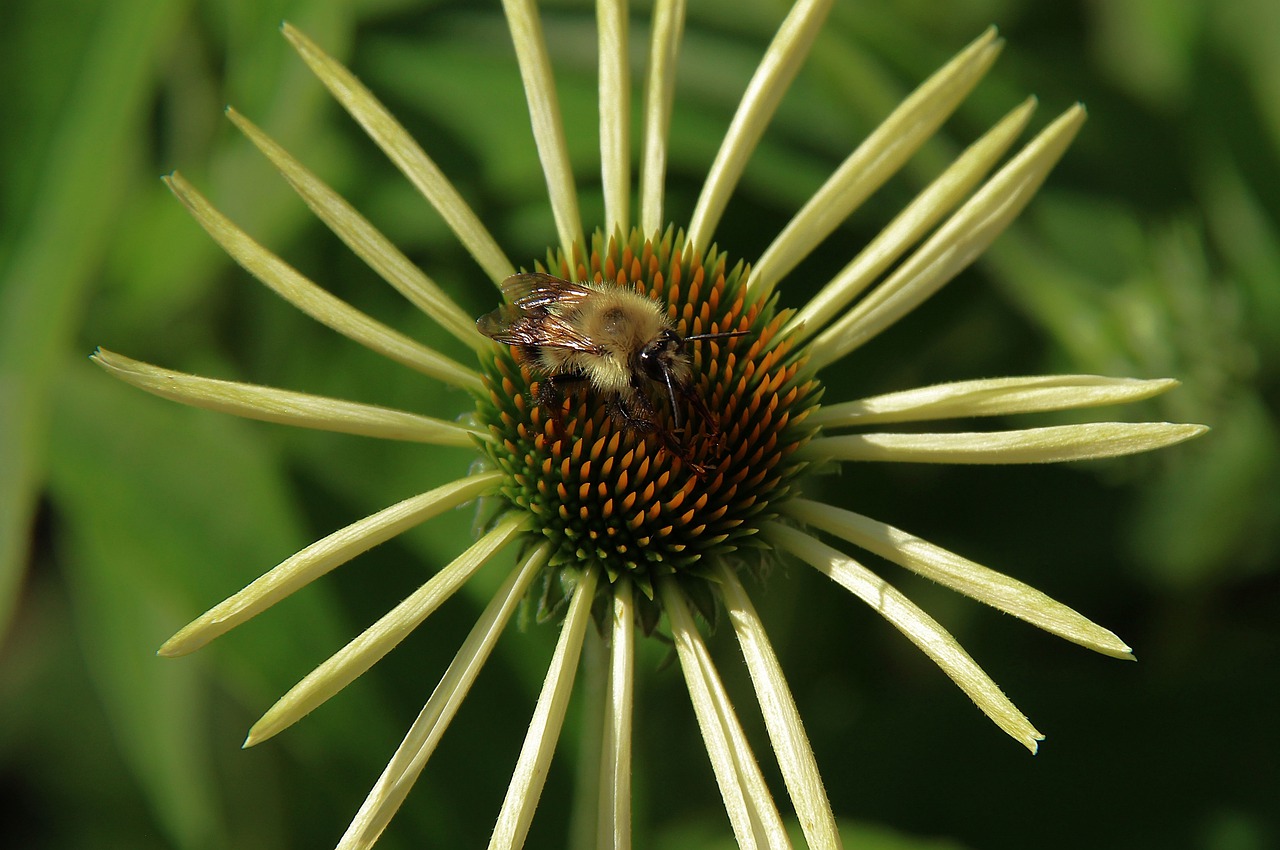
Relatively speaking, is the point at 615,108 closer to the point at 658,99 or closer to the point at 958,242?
the point at 658,99

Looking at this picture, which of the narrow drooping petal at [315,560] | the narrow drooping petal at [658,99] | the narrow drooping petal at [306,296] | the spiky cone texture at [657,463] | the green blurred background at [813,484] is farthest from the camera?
the green blurred background at [813,484]

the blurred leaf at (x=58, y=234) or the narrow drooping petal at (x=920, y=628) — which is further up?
the blurred leaf at (x=58, y=234)

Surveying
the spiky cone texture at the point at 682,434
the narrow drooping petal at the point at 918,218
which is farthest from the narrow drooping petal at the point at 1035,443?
the narrow drooping petal at the point at 918,218

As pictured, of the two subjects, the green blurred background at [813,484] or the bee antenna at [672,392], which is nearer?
the bee antenna at [672,392]

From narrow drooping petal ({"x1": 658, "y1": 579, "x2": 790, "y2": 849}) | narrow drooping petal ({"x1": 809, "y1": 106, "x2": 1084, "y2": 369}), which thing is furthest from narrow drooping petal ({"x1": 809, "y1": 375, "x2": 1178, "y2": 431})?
narrow drooping petal ({"x1": 658, "y1": 579, "x2": 790, "y2": 849})

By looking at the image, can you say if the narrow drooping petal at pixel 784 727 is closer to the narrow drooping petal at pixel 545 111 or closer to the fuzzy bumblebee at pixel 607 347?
the fuzzy bumblebee at pixel 607 347

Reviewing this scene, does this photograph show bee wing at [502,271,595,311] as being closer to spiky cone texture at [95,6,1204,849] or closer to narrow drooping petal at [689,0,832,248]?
spiky cone texture at [95,6,1204,849]
